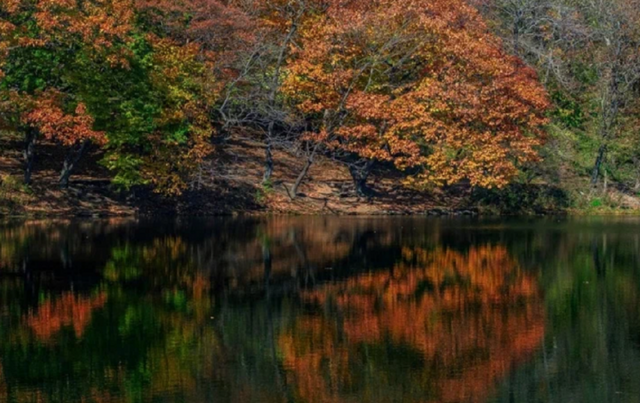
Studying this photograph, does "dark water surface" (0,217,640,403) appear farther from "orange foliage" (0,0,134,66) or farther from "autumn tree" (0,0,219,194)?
"orange foliage" (0,0,134,66)

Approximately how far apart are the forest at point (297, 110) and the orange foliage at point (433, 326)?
17.0m

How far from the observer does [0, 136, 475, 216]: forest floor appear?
4456cm

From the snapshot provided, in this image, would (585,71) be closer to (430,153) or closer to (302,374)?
(430,153)

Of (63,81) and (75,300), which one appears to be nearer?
(75,300)

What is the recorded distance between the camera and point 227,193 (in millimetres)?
49188

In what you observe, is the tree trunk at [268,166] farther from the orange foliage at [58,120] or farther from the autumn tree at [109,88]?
the orange foliage at [58,120]

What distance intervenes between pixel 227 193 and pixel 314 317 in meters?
26.4

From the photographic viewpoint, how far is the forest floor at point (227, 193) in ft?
146

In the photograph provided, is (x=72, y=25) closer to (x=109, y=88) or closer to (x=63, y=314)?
(x=109, y=88)

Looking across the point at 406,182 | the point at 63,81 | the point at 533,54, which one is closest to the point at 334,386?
the point at 63,81

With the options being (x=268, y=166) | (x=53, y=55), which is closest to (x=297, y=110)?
(x=268, y=166)

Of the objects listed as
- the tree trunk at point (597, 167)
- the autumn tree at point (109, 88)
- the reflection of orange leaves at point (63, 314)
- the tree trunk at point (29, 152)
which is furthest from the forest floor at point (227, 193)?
the reflection of orange leaves at point (63, 314)

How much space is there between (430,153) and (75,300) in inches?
1137

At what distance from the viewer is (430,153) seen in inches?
2013
